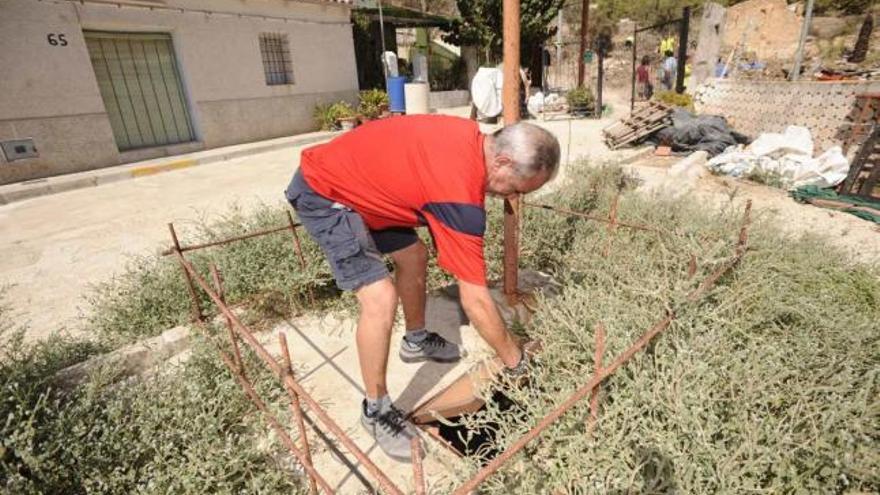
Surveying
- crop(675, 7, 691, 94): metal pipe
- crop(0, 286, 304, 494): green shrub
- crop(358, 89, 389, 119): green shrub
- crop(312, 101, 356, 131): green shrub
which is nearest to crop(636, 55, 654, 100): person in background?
crop(675, 7, 691, 94): metal pipe

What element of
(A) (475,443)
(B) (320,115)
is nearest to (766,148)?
(A) (475,443)

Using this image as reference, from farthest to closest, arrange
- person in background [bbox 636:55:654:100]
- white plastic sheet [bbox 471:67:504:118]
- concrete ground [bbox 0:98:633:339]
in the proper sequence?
person in background [bbox 636:55:654:100]
white plastic sheet [bbox 471:67:504:118]
concrete ground [bbox 0:98:633:339]

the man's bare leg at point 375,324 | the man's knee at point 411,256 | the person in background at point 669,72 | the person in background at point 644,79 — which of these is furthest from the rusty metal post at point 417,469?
the person in background at point 644,79

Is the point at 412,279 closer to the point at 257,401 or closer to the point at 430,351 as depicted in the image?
the point at 430,351

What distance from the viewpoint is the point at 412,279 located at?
2.60 m

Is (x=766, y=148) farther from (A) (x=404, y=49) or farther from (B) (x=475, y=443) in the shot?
(A) (x=404, y=49)

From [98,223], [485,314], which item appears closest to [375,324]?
[485,314]

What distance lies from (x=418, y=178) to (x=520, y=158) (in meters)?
0.41

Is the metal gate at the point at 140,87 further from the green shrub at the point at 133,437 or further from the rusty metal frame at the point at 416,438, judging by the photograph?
the green shrub at the point at 133,437

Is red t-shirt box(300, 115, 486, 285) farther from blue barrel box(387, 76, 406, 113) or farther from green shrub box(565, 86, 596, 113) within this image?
green shrub box(565, 86, 596, 113)

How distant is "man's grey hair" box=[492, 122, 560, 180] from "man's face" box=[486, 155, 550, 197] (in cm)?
2

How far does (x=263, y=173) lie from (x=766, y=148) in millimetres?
7992

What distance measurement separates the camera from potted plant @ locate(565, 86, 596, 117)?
13047 mm

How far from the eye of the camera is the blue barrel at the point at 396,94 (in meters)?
12.8
